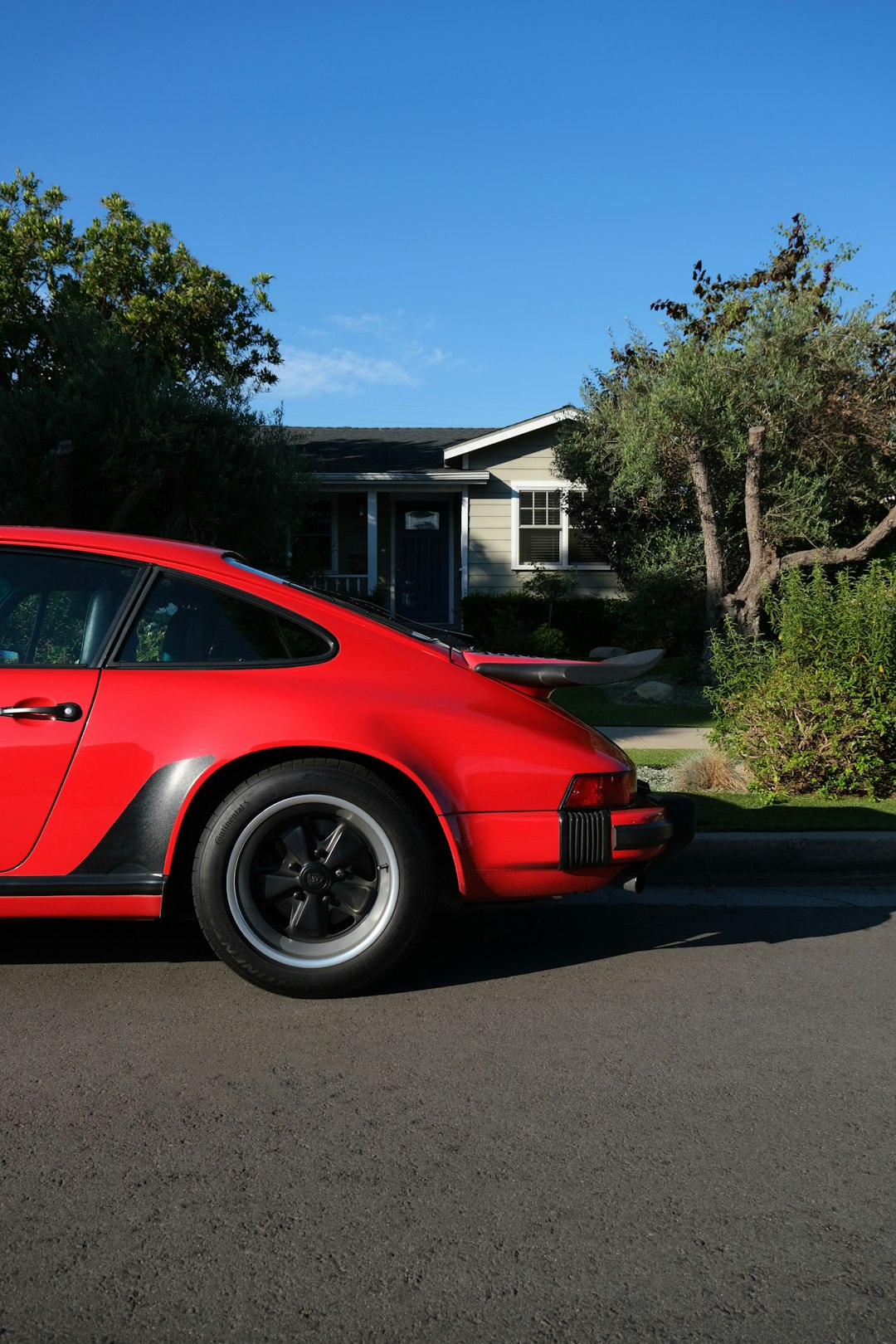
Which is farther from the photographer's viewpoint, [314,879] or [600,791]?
[600,791]

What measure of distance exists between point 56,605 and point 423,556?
64.1 ft

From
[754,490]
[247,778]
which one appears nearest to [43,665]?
[247,778]

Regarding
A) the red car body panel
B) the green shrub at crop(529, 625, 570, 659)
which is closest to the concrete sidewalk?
the red car body panel

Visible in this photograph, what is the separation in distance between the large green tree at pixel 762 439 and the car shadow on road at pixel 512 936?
982 cm

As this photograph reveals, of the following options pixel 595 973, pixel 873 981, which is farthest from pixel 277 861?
pixel 873 981

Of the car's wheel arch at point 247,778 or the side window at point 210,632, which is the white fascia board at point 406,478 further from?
the car's wheel arch at point 247,778

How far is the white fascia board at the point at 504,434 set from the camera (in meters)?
21.5

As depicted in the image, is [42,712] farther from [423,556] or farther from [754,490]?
[423,556]

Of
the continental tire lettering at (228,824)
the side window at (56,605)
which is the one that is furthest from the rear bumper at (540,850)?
the side window at (56,605)

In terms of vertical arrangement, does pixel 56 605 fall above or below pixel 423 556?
below

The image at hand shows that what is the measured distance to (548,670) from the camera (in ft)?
13.1

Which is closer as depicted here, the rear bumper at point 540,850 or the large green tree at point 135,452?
the rear bumper at point 540,850

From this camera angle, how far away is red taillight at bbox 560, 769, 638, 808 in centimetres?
387

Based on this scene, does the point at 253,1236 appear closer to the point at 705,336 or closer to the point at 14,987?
the point at 14,987
